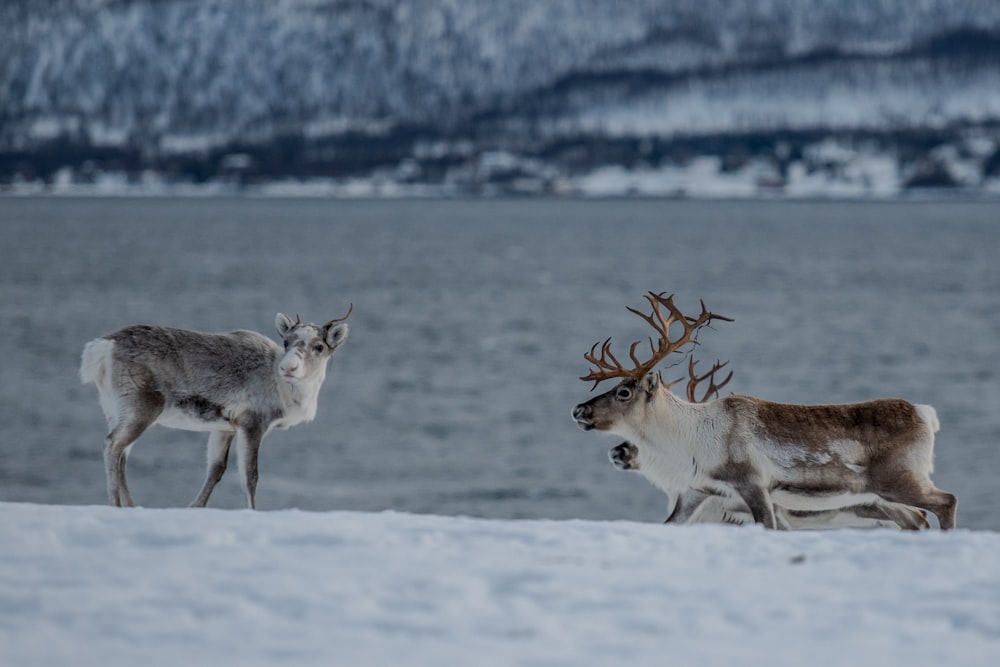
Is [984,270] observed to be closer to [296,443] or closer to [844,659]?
[296,443]

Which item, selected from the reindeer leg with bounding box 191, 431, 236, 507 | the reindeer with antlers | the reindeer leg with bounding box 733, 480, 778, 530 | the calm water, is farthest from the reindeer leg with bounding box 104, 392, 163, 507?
the calm water

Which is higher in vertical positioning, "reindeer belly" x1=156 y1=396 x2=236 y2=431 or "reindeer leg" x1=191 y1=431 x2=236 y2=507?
"reindeer belly" x1=156 y1=396 x2=236 y2=431

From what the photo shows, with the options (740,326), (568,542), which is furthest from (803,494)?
(740,326)

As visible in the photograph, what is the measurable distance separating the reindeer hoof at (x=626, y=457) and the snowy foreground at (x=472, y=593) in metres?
2.22

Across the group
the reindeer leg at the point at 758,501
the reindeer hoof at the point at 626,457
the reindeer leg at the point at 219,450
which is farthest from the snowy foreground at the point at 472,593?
the reindeer hoof at the point at 626,457

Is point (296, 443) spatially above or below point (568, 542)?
below

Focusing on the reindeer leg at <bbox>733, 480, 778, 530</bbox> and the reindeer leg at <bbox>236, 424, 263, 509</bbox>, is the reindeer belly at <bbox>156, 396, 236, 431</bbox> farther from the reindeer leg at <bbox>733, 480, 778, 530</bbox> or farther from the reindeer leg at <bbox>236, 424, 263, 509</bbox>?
the reindeer leg at <bbox>733, 480, 778, 530</bbox>

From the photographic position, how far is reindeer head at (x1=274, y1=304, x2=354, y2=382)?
428 inches

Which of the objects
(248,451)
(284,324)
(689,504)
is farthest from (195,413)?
(689,504)

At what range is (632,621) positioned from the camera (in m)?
7.30

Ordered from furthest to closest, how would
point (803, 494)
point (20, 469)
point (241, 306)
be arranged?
point (241, 306), point (20, 469), point (803, 494)

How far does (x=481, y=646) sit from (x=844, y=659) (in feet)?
5.33

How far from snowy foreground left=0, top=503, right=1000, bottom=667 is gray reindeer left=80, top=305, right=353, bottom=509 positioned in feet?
5.63

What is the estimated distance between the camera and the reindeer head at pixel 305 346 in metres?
10.9
